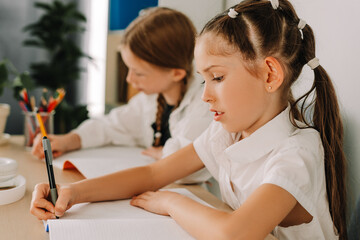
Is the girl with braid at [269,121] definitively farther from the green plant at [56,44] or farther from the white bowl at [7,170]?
the green plant at [56,44]

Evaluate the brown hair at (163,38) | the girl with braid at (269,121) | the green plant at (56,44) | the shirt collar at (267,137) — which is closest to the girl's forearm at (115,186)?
the girl with braid at (269,121)

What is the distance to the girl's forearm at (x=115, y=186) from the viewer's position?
0.77 metres

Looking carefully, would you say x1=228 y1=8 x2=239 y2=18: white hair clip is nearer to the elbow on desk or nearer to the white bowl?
the elbow on desk

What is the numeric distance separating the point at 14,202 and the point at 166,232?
317mm

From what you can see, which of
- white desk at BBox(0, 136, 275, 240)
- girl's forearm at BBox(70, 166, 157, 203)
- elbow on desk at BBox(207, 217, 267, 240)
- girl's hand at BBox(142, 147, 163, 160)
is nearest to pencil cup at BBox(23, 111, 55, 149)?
white desk at BBox(0, 136, 275, 240)

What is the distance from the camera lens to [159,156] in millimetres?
1119

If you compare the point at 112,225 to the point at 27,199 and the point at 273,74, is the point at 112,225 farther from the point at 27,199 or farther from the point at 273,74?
the point at 273,74

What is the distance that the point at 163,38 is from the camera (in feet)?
3.95

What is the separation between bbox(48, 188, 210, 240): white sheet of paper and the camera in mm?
603

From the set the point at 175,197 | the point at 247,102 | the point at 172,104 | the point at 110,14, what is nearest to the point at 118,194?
the point at 175,197

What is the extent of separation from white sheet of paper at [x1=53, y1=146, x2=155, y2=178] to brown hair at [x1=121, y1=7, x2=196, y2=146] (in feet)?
0.94

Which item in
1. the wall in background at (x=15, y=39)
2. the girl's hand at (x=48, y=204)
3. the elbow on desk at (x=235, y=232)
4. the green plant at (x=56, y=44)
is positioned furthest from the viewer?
the wall in background at (x=15, y=39)

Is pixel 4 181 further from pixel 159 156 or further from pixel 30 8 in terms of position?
pixel 30 8

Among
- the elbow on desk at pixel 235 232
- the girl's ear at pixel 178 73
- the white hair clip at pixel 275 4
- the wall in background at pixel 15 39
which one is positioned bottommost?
the wall in background at pixel 15 39
